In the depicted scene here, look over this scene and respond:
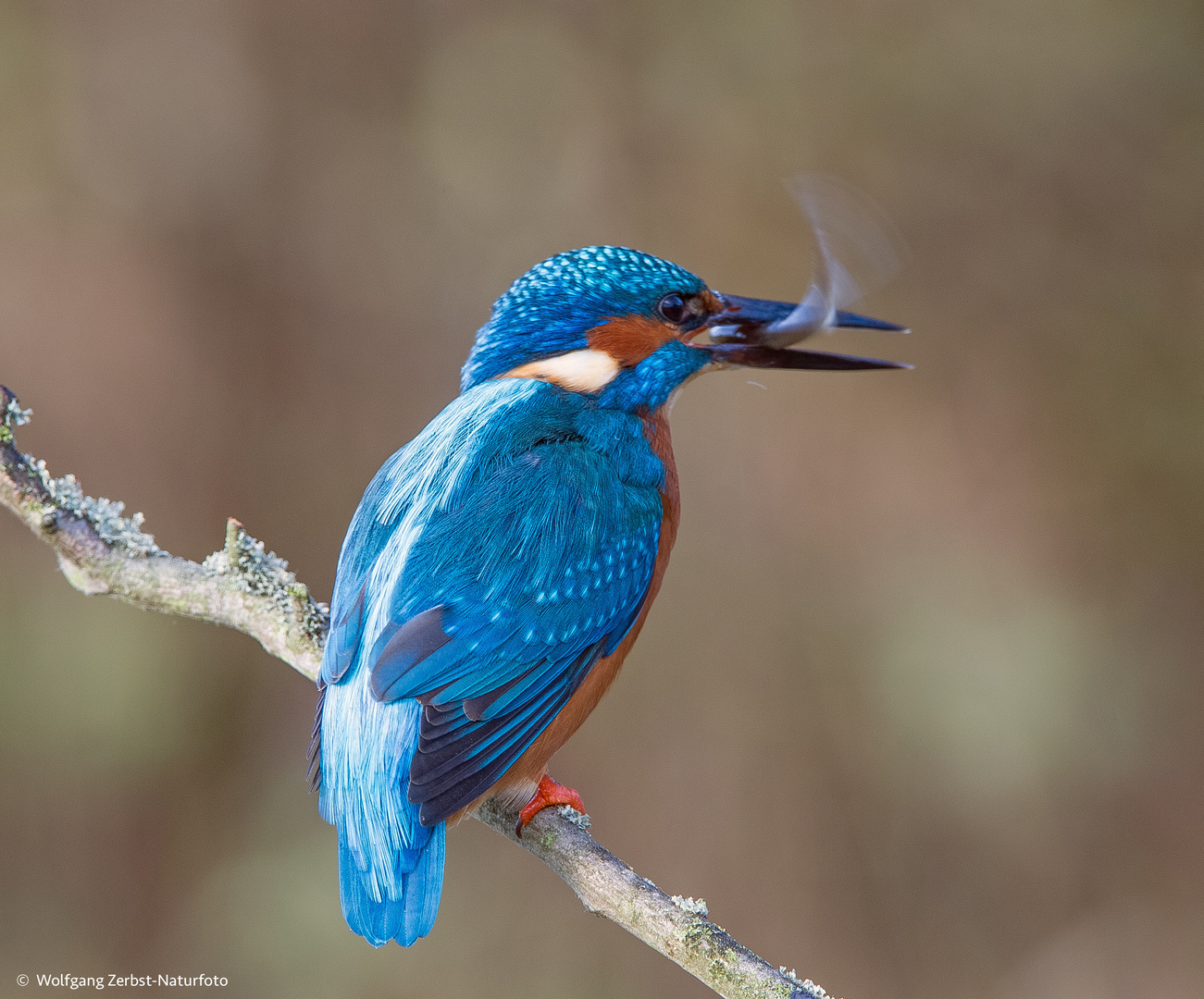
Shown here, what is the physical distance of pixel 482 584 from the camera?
1943 mm

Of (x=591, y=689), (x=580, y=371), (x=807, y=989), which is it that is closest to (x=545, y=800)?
(x=591, y=689)

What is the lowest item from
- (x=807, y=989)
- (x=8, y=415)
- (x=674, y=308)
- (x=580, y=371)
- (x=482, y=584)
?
(x=807, y=989)

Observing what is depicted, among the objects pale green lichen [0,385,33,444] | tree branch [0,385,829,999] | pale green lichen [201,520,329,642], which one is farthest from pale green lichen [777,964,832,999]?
pale green lichen [0,385,33,444]

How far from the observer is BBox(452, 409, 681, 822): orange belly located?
2.02 metres

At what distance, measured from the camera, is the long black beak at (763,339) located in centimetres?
239

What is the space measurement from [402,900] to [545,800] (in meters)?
0.37

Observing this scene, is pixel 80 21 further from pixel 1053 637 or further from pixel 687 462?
pixel 1053 637

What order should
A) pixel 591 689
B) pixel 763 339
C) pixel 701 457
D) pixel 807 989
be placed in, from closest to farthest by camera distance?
1. pixel 807 989
2. pixel 591 689
3. pixel 763 339
4. pixel 701 457

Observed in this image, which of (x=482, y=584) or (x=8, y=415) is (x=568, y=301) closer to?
(x=482, y=584)

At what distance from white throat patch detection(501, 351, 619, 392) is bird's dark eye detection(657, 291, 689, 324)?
0.16m

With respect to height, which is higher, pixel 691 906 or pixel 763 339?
pixel 763 339

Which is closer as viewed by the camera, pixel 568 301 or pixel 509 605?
pixel 509 605

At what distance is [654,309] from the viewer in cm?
236

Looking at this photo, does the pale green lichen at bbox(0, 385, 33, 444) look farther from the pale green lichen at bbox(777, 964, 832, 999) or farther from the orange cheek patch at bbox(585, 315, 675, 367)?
the pale green lichen at bbox(777, 964, 832, 999)
